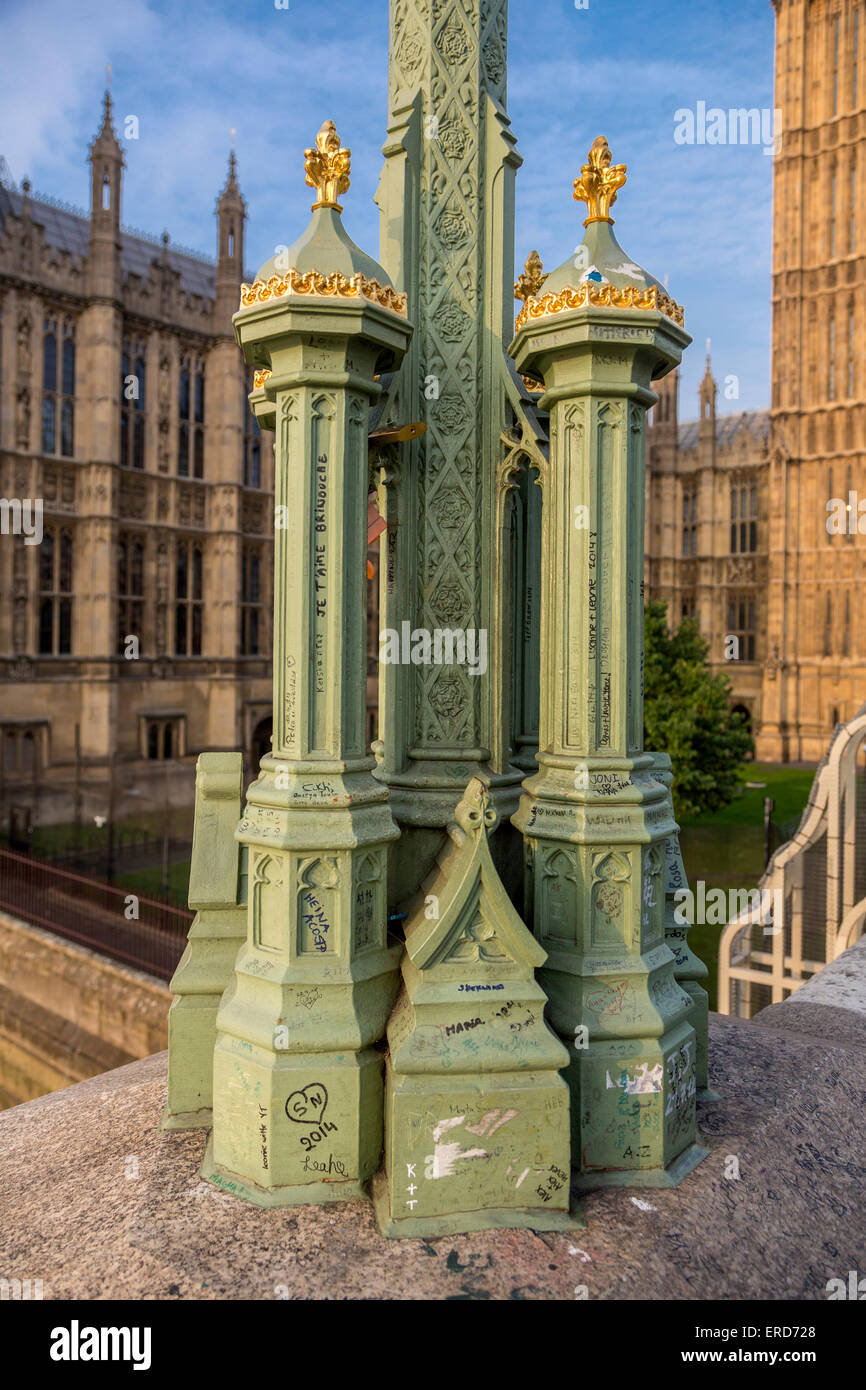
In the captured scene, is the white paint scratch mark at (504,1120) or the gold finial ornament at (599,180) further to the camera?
the gold finial ornament at (599,180)

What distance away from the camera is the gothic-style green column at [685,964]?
4.36 metres

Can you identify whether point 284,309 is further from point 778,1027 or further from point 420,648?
point 778,1027

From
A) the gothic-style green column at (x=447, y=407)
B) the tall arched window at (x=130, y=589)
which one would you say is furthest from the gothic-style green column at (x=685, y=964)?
the tall arched window at (x=130, y=589)

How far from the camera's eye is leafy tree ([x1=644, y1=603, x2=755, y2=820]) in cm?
2233

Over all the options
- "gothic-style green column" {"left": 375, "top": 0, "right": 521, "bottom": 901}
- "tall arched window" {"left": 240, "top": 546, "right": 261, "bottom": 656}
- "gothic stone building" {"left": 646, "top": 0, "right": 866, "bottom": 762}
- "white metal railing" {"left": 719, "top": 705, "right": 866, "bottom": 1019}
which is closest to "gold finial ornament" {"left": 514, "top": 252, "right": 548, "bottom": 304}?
"gothic-style green column" {"left": 375, "top": 0, "right": 521, "bottom": 901}

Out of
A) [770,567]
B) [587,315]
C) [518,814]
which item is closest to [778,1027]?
[518,814]

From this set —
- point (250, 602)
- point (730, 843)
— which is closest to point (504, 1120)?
point (730, 843)

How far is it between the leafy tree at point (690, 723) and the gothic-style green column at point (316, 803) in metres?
18.3

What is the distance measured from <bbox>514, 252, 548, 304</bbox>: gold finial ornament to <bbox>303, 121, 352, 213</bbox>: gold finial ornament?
1.49m

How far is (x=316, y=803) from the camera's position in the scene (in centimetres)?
365

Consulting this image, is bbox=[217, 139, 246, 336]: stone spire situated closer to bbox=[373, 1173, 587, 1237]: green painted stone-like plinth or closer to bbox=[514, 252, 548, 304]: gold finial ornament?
bbox=[514, 252, 548, 304]: gold finial ornament

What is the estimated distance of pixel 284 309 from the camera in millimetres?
3615

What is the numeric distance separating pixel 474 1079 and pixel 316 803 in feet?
3.97

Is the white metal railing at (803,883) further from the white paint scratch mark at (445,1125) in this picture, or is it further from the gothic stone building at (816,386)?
the gothic stone building at (816,386)
